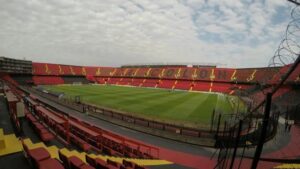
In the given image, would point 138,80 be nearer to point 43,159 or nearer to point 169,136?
point 169,136

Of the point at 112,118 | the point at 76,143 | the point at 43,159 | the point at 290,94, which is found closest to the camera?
the point at 43,159

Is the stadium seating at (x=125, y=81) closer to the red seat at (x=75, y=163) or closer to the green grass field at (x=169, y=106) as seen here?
the green grass field at (x=169, y=106)

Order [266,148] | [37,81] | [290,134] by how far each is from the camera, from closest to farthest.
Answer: [266,148] → [290,134] → [37,81]

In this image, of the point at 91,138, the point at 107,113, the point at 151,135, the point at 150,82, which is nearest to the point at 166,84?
→ the point at 150,82

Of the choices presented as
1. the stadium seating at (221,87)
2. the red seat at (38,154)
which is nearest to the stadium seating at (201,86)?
the stadium seating at (221,87)

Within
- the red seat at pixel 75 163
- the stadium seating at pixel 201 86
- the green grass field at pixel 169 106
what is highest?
the red seat at pixel 75 163

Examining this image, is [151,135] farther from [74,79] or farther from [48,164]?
[74,79]

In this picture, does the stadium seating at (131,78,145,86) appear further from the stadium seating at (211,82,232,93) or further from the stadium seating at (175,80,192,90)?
the stadium seating at (211,82,232,93)

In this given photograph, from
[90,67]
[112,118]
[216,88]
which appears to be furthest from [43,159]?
[90,67]

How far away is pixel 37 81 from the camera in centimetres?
5944

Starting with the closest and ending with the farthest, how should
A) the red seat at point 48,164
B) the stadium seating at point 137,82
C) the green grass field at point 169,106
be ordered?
1. the red seat at point 48,164
2. the green grass field at point 169,106
3. the stadium seating at point 137,82

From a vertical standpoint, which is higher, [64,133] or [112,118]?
[64,133]

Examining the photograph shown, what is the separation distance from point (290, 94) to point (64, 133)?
30798 millimetres

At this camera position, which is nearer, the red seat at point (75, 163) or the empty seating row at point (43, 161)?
the empty seating row at point (43, 161)
